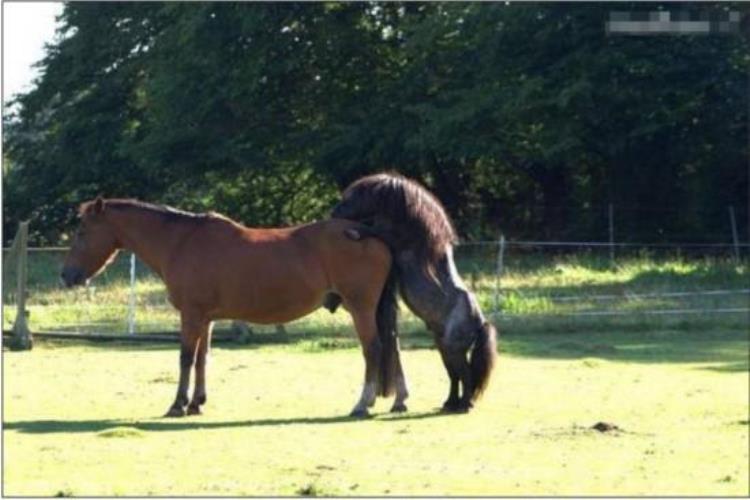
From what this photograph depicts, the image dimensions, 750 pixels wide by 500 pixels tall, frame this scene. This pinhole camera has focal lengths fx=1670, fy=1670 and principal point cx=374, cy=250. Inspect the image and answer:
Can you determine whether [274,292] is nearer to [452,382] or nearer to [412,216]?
[412,216]

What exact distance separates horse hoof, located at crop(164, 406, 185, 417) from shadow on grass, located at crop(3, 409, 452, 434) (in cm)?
16

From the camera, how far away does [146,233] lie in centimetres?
1401

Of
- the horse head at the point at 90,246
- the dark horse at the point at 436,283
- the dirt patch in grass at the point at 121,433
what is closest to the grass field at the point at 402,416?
the dirt patch in grass at the point at 121,433

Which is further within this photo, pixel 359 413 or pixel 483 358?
pixel 483 358

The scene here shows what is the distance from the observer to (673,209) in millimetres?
33812

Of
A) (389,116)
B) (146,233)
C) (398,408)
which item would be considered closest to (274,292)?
(146,233)

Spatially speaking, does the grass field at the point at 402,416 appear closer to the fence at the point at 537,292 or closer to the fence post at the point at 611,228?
the fence at the point at 537,292

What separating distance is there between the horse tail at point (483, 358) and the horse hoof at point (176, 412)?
2346 mm

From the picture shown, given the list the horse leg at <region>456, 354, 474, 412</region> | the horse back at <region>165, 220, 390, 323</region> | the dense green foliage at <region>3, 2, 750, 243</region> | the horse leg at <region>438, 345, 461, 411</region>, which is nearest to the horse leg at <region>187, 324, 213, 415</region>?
the horse back at <region>165, 220, 390, 323</region>

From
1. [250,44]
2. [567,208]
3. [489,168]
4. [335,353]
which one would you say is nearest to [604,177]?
[567,208]

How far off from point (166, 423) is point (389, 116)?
2592 cm

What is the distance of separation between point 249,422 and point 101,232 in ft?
8.07

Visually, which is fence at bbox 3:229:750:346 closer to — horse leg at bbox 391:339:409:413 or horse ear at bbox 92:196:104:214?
horse ear at bbox 92:196:104:214

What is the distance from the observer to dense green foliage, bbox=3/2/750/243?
3247cm
